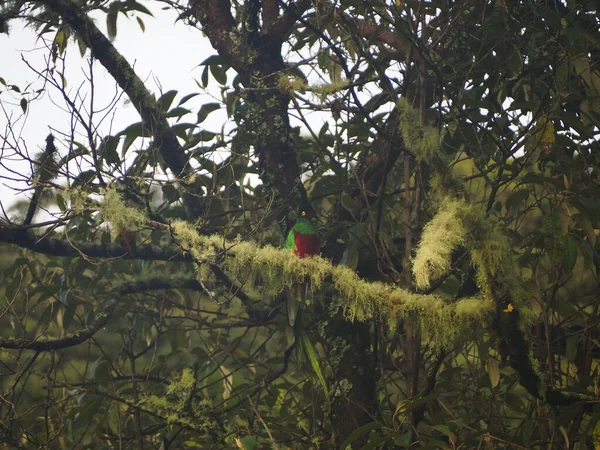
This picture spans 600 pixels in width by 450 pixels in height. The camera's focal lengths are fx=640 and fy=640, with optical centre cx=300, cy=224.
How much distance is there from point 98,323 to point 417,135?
130 cm

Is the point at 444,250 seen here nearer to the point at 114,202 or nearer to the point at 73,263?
the point at 114,202

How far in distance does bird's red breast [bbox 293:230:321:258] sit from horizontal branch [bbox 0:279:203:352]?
1.70 feet

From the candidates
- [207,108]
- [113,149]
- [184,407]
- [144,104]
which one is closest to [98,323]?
[184,407]

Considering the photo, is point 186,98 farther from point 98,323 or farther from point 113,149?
point 98,323

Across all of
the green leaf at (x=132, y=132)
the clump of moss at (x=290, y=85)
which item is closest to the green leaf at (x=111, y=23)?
the green leaf at (x=132, y=132)

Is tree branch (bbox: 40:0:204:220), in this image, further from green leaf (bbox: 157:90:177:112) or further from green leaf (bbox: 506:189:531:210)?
green leaf (bbox: 506:189:531:210)

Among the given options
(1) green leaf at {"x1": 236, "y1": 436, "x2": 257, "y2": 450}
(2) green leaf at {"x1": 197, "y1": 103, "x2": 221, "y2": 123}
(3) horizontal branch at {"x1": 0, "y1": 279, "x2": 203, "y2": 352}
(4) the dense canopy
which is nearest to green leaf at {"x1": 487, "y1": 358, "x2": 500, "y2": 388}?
(4) the dense canopy

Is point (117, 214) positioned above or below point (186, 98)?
below

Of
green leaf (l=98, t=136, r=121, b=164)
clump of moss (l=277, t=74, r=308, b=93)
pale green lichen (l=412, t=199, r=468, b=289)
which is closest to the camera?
pale green lichen (l=412, t=199, r=468, b=289)

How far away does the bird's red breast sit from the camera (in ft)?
7.66

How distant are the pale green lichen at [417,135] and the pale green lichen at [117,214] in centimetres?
89

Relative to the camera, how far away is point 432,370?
1.99 meters

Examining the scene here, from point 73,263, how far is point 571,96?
202cm

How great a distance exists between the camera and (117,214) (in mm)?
2080
